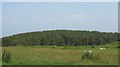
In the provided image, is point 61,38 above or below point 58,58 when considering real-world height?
below

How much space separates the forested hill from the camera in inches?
3718

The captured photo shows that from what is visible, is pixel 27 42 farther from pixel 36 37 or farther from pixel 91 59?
pixel 91 59

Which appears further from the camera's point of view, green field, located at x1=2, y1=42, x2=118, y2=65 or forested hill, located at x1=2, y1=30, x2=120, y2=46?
forested hill, located at x1=2, y1=30, x2=120, y2=46

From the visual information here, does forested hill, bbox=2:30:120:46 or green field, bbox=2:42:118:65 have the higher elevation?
green field, bbox=2:42:118:65

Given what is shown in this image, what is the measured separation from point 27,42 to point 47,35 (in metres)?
13.1

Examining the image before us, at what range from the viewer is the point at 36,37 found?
337 feet

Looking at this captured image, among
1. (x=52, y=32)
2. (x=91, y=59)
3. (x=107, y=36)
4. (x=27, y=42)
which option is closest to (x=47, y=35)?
(x=52, y=32)

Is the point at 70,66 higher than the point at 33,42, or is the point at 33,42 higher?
the point at 70,66

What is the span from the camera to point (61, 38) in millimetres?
100375

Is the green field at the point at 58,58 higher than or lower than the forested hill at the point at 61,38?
higher

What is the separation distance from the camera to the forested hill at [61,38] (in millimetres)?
94438

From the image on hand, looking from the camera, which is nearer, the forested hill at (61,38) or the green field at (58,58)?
the green field at (58,58)

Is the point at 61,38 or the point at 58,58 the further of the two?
the point at 61,38

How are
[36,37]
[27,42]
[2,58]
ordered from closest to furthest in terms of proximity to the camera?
[2,58]
[27,42]
[36,37]
